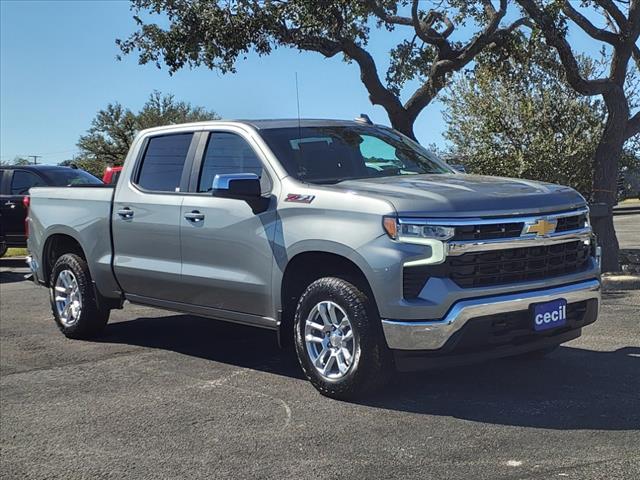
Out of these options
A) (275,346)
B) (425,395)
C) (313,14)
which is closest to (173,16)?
(313,14)

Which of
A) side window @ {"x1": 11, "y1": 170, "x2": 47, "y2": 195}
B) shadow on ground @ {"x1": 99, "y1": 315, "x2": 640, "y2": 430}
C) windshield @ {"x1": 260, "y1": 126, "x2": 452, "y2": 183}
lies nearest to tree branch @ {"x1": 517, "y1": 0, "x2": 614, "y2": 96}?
windshield @ {"x1": 260, "y1": 126, "x2": 452, "y2": 183}

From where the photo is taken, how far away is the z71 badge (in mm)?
5305

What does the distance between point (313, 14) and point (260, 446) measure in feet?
29.1

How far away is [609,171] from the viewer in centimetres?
1151

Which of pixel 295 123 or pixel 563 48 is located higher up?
pixel 563 48

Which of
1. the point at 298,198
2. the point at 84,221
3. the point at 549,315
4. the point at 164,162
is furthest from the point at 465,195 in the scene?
the point at 84,221

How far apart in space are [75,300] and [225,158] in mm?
2515

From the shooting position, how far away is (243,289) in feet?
18.9

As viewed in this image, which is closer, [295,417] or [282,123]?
[295,417]

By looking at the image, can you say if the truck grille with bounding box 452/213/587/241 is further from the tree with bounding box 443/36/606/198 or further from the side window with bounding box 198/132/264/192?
the tree with bounding box 443/36/606/198

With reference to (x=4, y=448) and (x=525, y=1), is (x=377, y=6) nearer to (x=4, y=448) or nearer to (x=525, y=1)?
(x=525, y=1)

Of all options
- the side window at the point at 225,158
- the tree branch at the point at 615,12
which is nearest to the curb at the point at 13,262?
the side window at the point at 225,158

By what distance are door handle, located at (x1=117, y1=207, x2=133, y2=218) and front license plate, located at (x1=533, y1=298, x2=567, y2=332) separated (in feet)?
11.9

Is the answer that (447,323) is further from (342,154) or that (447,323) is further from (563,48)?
(563,48)
